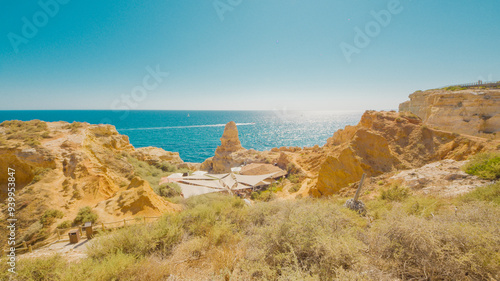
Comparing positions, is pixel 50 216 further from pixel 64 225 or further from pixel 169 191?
pixel 169 191

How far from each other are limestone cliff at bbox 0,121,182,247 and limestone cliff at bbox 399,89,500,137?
82.8 ft

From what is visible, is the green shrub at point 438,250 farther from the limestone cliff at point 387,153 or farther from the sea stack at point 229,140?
the sea stack at point 229,140

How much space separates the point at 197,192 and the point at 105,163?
6220mm

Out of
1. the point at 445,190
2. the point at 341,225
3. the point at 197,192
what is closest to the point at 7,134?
the point at 197,192

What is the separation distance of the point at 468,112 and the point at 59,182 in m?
31.0

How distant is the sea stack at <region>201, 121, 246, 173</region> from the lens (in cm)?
2783

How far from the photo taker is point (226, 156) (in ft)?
94.6

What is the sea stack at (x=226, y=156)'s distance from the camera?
27828 millimetres

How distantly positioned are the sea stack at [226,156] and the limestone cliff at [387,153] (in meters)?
17.0

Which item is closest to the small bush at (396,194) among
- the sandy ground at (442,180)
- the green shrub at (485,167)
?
the sandy ground at (442,180)

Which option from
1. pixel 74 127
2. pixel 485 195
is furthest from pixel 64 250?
pixel 485 195

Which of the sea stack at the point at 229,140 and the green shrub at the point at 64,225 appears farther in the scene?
the sea stack at the point at 229,140

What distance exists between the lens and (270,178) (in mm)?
19234

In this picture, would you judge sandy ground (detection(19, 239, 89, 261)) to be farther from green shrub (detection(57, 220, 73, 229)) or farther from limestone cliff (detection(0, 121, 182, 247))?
limestone cliff (detection(0, 121, 182, 247))
